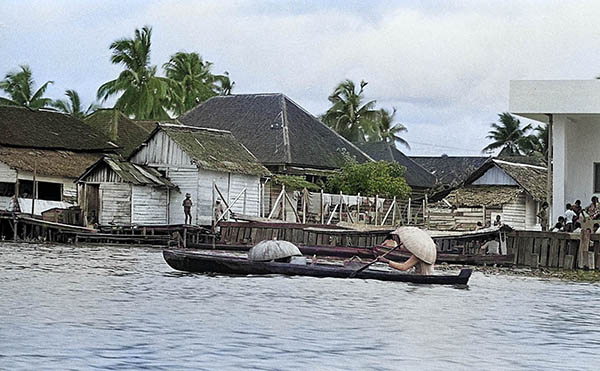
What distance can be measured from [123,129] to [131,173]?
15929 millimetres

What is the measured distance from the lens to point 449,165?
295 feet

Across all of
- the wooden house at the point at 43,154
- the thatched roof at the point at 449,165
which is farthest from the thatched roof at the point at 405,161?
the wooden house at the point at 43,154

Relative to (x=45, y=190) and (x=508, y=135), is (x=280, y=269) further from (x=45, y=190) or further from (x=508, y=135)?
(x=508, y=135)

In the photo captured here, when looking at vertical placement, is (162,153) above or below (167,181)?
above

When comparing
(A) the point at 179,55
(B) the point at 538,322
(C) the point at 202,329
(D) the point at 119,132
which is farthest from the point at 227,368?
(A) the point at 179,55

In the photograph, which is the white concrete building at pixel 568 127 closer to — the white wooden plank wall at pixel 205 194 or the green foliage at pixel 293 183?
the white wooden plank wall at pixel 205 194

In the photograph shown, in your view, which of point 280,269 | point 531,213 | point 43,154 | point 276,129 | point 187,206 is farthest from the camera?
point 276,129

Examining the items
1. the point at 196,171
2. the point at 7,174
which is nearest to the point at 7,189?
the point at 7,174

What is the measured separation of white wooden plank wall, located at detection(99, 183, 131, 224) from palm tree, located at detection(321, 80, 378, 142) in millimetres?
31008

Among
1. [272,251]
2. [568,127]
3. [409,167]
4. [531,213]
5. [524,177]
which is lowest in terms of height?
[272,251]

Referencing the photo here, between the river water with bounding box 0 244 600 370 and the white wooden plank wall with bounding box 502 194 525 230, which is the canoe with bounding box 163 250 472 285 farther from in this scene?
the white wooden plank wall with bounding box 502 194 525 230

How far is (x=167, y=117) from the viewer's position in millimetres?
69250

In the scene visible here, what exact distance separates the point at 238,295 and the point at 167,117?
47.1m

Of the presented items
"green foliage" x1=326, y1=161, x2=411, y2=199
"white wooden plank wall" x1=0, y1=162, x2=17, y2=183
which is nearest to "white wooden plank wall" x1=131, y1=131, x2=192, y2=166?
"white wooden plank wall" x1=0, y1=162, x2=17, y2=183
